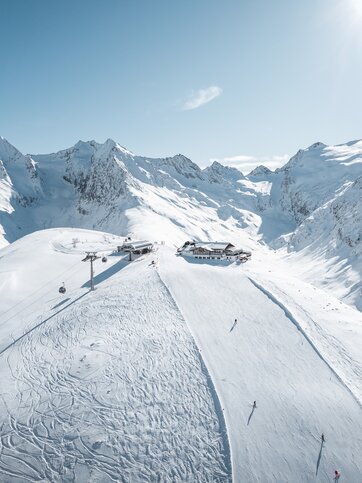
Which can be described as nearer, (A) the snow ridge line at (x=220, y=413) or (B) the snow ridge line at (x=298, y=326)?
(A) the snow ridge line at (x=220, y=413)

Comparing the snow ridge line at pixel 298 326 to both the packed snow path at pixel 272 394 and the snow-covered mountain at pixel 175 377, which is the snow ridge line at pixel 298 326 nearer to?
the snow-covered mountain at pixel 175 377

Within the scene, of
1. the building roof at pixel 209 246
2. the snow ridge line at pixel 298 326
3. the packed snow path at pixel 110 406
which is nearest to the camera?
the packed snow path at pixel 110 406

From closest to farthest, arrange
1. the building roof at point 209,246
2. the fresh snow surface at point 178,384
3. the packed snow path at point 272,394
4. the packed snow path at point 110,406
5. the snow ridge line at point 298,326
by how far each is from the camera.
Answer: the packed snow path at point 110,406, the fresh snow surface at point 178,384, the packed snow path at point 272,394, the snow ridge line at point 298,326, the building roof at point 209,246

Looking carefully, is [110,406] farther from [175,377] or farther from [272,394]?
[272,394]

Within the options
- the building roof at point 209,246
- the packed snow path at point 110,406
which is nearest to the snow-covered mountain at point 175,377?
the packed snow path at point 110,406

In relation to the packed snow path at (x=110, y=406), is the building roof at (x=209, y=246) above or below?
above

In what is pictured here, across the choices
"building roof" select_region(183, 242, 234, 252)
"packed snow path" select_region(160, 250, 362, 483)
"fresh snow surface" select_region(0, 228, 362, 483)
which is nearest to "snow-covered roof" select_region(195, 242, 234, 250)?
"building roof" select_region(183, 242, 234, 252)

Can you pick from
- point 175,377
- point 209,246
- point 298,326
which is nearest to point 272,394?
point 175,377
